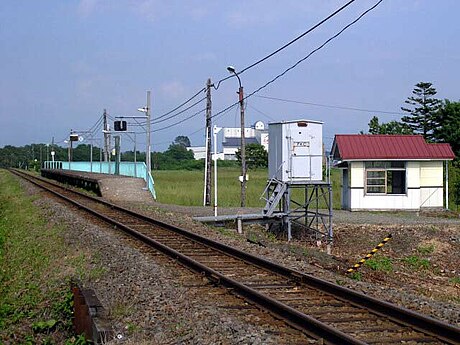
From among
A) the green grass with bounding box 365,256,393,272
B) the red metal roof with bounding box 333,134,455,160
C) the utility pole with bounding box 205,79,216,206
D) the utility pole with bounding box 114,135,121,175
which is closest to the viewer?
the green grass with bounding box 365,256,393,272

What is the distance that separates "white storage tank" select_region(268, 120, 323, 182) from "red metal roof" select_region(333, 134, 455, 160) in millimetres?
3509

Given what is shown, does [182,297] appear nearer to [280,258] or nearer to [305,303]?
[305,303]

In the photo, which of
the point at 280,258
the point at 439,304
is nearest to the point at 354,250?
the point at 280,258

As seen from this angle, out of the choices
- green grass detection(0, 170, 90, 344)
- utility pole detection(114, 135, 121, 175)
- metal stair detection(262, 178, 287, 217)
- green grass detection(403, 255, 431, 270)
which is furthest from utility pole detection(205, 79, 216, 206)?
green grass detection(0, 170, 90, 344)

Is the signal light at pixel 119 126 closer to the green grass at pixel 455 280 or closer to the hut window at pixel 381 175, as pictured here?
the hut window at pixel 381 175

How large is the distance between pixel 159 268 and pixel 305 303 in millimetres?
3479

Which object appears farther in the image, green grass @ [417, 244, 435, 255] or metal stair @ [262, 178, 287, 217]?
metal stair @ [262, 178, 287, 217]

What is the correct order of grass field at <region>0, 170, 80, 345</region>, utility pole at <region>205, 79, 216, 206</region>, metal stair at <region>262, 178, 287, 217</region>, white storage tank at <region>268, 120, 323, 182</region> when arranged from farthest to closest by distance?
utility pole at <region>205, 79, 216, 206</region> < white storage tank at <region>268, 120, 323, 182</region> < metal stair at <region>262, 178, 287, 217</region> < grass field at <region>0, 170, 80, 345</region>

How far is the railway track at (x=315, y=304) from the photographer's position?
6.86m

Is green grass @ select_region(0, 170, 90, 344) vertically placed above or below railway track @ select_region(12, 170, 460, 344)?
below

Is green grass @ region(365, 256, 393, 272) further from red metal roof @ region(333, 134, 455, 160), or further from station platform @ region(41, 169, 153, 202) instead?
station platform @ region(41, 169, 153, 202)

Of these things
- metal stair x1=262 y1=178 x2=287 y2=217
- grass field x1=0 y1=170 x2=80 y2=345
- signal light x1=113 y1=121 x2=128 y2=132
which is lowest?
grass field x1=0 y1=170 x2=80 y2=345

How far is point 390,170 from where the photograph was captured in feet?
97.4

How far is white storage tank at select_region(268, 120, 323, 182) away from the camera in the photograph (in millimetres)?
25312
